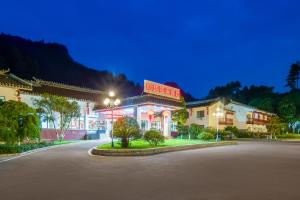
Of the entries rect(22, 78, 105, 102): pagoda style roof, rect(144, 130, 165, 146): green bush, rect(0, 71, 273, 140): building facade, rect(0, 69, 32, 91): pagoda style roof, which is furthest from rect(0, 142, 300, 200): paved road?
rect(22, 78, 105, 102): pagoda style roof

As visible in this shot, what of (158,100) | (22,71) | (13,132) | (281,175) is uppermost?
(22,71)

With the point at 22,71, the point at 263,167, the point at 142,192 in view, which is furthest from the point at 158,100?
the point at 22,71

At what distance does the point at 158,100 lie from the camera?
31125 mm

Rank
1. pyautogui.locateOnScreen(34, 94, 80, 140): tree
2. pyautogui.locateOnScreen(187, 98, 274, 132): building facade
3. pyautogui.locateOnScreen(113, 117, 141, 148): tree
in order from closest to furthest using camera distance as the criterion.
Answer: pyautogui.locateOnScreen(113, 117, 141, 148): tree → pyautogui.locateOnScreen(34, 94, 80, 140): tree → pyautogui.locateOnScreen(187, 98, 274, 132): building facade

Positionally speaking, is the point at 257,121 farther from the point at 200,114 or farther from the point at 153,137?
the point at 153,137

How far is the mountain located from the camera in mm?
59725

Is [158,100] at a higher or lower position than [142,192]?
higher

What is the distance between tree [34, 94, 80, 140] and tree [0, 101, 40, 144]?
1055cm

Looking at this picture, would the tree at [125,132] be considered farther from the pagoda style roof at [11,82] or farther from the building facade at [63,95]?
the pagoda style roof at [11,82]

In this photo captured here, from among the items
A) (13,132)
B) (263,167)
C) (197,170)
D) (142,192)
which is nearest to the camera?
(142,192)

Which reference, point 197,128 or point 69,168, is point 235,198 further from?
point 197,128

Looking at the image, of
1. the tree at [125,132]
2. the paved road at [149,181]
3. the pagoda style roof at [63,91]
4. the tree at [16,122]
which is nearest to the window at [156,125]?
the pagoda style roof at [63,91]

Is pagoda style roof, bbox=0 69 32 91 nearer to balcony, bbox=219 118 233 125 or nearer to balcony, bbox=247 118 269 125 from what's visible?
balcony, bbox=219 118 233 125

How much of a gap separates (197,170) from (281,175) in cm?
286
